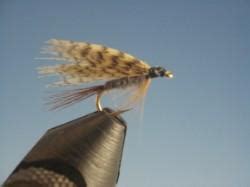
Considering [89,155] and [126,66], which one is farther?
[126,66]

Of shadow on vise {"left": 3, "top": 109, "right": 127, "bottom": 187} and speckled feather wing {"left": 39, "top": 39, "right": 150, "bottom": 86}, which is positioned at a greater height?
speckled feather wing {"left": 39, "top": 39, "right": 150, "bottom": 86}

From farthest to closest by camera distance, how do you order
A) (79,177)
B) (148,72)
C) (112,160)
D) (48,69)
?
1. (48,69)
2. (148,72)
3. (112,160)
4. (79,177)

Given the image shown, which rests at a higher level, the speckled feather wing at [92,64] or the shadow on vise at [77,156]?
the speckled feather wing at [92,64]

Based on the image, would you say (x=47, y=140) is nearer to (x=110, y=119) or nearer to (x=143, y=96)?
(x=110, y=119)

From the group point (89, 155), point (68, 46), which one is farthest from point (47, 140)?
point (68, 46)
